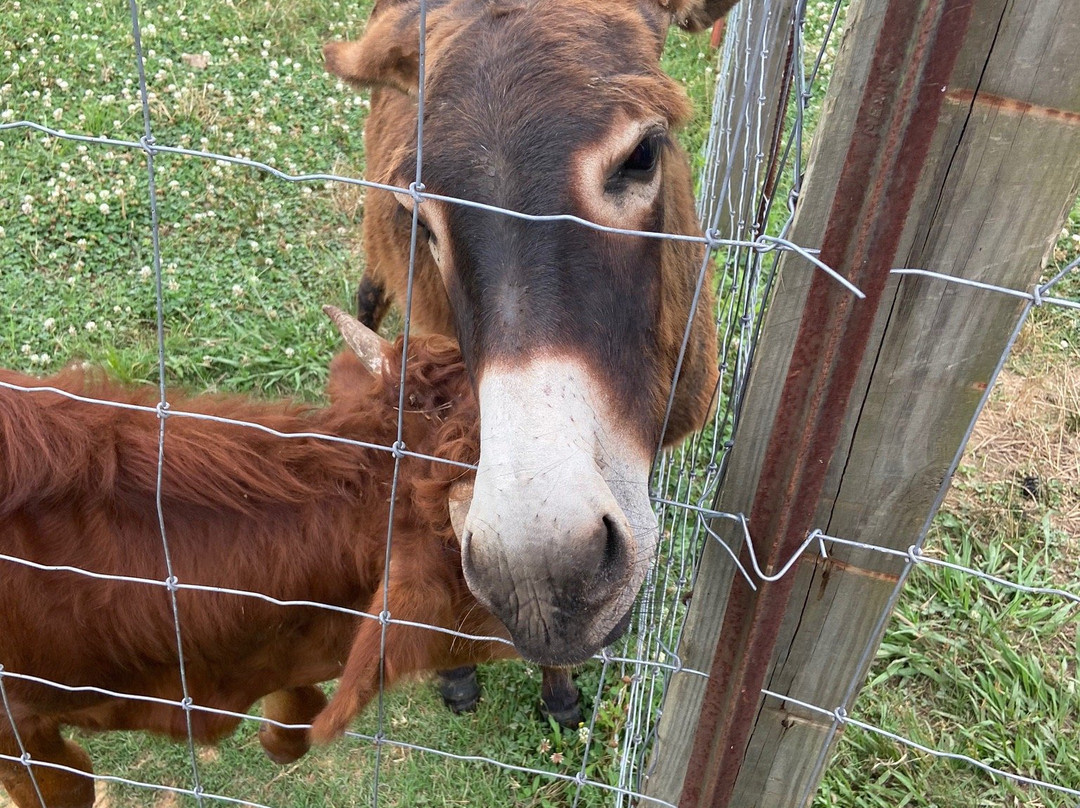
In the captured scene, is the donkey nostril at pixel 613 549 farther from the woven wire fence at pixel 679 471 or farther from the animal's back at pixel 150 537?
the animal's back at pixel 150 537

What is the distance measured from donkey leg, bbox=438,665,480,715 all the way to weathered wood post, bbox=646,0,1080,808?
1.86 m

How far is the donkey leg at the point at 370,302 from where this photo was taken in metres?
4.84

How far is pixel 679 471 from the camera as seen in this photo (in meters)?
3.79

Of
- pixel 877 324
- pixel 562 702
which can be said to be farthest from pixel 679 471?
pixel 877 324

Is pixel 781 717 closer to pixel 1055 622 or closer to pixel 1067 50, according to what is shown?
pixel 1067 50

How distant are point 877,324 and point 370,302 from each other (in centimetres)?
390

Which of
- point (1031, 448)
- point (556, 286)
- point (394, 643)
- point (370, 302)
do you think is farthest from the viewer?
point (370, 302)

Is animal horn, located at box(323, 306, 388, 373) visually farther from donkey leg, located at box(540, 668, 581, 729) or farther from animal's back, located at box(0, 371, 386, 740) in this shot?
donkey leg, located at box(540, 668, 581, 729)

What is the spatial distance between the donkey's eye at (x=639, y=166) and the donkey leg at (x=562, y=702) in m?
2.01

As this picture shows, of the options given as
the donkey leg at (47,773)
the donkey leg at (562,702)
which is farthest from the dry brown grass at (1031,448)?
the donkey leg at (47,773)

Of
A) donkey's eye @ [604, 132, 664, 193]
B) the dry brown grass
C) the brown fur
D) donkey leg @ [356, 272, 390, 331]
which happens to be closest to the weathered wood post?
the brown fur

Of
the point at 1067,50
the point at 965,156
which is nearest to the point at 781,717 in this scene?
the point at 965,156

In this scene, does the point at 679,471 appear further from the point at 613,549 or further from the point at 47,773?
the point at 47,773

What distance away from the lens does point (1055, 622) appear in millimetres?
3471
